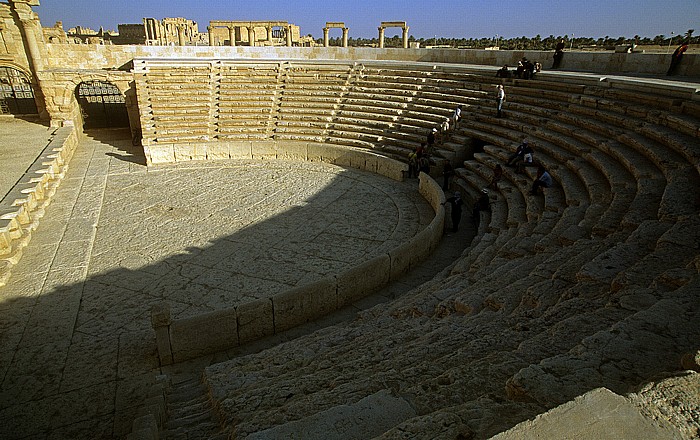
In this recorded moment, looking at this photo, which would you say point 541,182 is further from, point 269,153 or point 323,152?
point 269,153

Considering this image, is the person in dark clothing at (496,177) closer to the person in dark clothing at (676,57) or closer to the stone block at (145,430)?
the person in dark clothing at (676,57)

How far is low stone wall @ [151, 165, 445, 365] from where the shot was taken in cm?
559

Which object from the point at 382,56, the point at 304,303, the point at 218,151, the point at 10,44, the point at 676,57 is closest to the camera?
the point at 304,303

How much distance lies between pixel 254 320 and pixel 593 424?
4.71m

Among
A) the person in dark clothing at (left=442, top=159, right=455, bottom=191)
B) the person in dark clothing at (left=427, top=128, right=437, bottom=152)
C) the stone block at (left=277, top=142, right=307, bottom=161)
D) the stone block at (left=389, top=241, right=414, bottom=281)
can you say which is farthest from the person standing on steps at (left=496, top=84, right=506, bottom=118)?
the stone block at (left=389, top=241, right=414, bottom=281)

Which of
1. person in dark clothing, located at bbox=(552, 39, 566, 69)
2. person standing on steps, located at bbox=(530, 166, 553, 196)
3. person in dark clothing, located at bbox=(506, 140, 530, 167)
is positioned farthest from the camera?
person in dark clothing, located at bbox=(552, 39, 566, 69)

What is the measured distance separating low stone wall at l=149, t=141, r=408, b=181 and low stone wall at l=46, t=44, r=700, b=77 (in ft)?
27.0

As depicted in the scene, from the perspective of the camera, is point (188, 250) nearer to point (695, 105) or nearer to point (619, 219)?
point (619, 219)

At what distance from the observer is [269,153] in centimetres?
1571

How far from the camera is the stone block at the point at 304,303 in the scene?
622cm

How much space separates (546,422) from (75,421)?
16.5ft

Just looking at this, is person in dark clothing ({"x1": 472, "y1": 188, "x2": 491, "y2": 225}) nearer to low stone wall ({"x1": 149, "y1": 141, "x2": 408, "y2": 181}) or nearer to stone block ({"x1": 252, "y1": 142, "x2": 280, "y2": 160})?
low stone wall ({"x1": 149, "y1": 141, "x2": 408, "y2": 181})

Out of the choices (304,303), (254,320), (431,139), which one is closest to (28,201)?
(254,320)

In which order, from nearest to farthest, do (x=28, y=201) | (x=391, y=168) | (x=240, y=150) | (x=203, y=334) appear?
1. (x=203, y=334)
2. (x=28, y=201)
3. (x=391, y=168)
4. (x=240, y=150)
